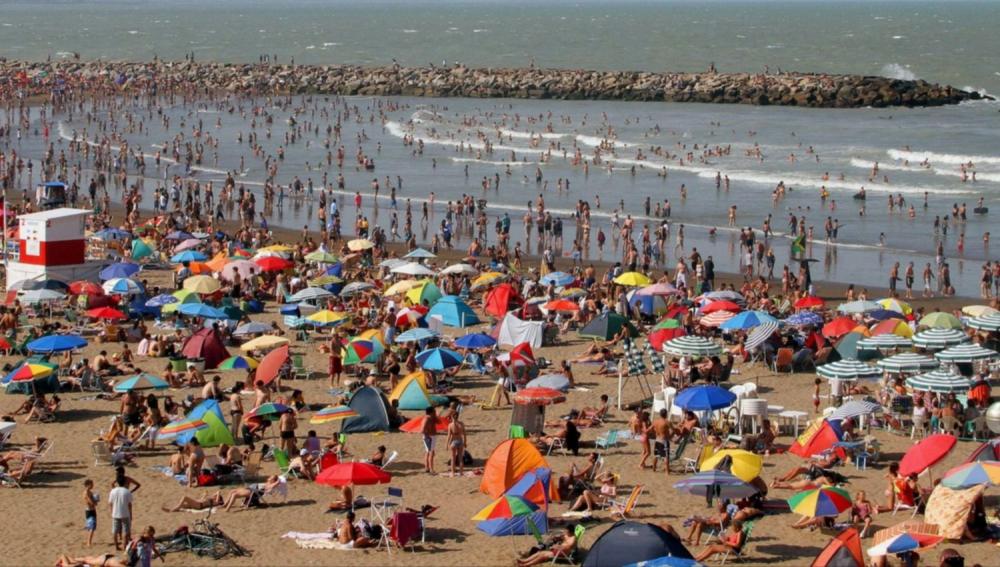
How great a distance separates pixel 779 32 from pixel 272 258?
411 feet

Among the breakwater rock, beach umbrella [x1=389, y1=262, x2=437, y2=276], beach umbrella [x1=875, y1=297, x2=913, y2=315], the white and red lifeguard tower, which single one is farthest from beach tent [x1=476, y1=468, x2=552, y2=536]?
the breakwater rock

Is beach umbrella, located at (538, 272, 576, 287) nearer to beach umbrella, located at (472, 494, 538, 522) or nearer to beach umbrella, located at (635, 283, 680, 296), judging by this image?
beach umbrella, located at (635, 283, 680, 296)

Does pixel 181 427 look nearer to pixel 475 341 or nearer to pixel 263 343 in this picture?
pixel 263 343

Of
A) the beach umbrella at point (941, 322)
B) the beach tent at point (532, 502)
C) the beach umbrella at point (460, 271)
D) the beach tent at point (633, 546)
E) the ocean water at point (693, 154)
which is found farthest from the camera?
the ocean water at point (693, 154)

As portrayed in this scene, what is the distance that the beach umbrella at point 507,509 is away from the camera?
14094 mm

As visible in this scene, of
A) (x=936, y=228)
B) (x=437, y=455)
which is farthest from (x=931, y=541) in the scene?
(x=936, y=228)

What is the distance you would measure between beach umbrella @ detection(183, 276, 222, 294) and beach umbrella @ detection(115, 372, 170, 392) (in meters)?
6.58

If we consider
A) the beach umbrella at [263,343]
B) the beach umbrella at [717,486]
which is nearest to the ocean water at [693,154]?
the beach umbrella at [263,343]

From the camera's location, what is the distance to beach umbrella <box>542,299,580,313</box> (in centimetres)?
2561

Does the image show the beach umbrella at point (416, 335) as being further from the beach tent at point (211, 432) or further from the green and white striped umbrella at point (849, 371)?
the green and white striped umbrella at point (849, 371)

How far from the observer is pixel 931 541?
13273 mm

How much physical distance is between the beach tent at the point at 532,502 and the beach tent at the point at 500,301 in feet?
35.6

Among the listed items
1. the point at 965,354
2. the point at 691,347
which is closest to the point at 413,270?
the point at 691,347

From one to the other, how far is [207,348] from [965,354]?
39.0 ft
